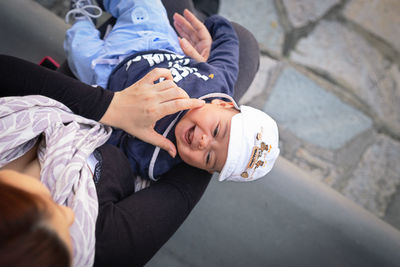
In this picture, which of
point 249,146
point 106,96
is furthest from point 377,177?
point 106,96

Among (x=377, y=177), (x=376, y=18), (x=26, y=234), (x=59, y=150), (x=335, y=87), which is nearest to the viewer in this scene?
(x=26, y=234)

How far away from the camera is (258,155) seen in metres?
0.83

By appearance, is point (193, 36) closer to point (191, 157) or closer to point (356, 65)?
point (191, 157)

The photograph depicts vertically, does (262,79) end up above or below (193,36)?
below

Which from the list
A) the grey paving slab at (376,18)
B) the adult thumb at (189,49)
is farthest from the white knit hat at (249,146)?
the grey paving slab at (376,18)

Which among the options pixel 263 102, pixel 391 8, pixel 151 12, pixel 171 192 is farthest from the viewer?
pixel 391 8

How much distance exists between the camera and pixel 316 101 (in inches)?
70.2

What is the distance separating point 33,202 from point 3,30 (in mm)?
916

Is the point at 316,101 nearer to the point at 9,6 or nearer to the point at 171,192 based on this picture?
the point at 171,192

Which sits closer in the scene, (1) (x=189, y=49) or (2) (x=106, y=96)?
(2) (x=106, y=96)

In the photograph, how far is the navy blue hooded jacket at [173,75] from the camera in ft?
2.82

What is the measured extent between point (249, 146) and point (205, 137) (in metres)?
0.12

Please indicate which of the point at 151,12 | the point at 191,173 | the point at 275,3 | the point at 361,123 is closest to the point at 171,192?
the point at 191,173

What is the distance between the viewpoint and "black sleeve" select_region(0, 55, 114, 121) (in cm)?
64
